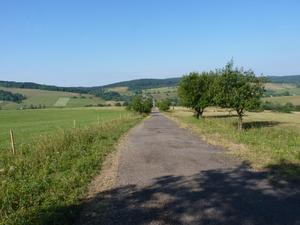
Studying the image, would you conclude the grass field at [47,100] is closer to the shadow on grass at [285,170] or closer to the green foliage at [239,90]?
the green foliage at [239,90]

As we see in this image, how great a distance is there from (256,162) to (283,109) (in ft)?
322

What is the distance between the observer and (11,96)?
167125 mm

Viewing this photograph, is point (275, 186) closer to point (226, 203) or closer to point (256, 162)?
point (226, 203)

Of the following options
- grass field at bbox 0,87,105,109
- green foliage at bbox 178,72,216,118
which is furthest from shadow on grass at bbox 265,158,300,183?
grass field at bbox 0,87,105,109

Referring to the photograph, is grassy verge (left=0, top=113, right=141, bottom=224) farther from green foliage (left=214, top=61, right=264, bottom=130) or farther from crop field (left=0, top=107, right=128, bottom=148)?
green foliage (left=214, top=61, right=264, bottom=130)

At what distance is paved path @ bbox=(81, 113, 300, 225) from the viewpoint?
282 inches

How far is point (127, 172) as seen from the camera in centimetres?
1240

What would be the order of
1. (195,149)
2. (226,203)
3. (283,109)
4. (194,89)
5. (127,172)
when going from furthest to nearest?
1. (283,109)
2. (194,89)
3. (195,149)
4. (127,172)
5. (226,203)

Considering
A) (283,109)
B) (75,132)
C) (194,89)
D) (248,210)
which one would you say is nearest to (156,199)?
(248,210)

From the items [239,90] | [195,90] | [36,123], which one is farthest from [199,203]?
[36,123]

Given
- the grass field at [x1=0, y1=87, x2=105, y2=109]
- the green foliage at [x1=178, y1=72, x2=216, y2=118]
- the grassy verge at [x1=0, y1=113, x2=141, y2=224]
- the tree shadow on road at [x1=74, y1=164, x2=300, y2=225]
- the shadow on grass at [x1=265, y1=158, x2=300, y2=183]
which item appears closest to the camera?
the tree shadow on road at [x1=74, y1=164, x2=300, y2=225]

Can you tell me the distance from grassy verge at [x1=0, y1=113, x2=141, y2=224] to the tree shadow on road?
62 cm

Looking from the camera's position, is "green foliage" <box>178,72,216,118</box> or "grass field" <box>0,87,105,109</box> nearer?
"green foliage" <box>178,72,216,118</box>

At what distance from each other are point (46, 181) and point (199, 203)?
4.54m
